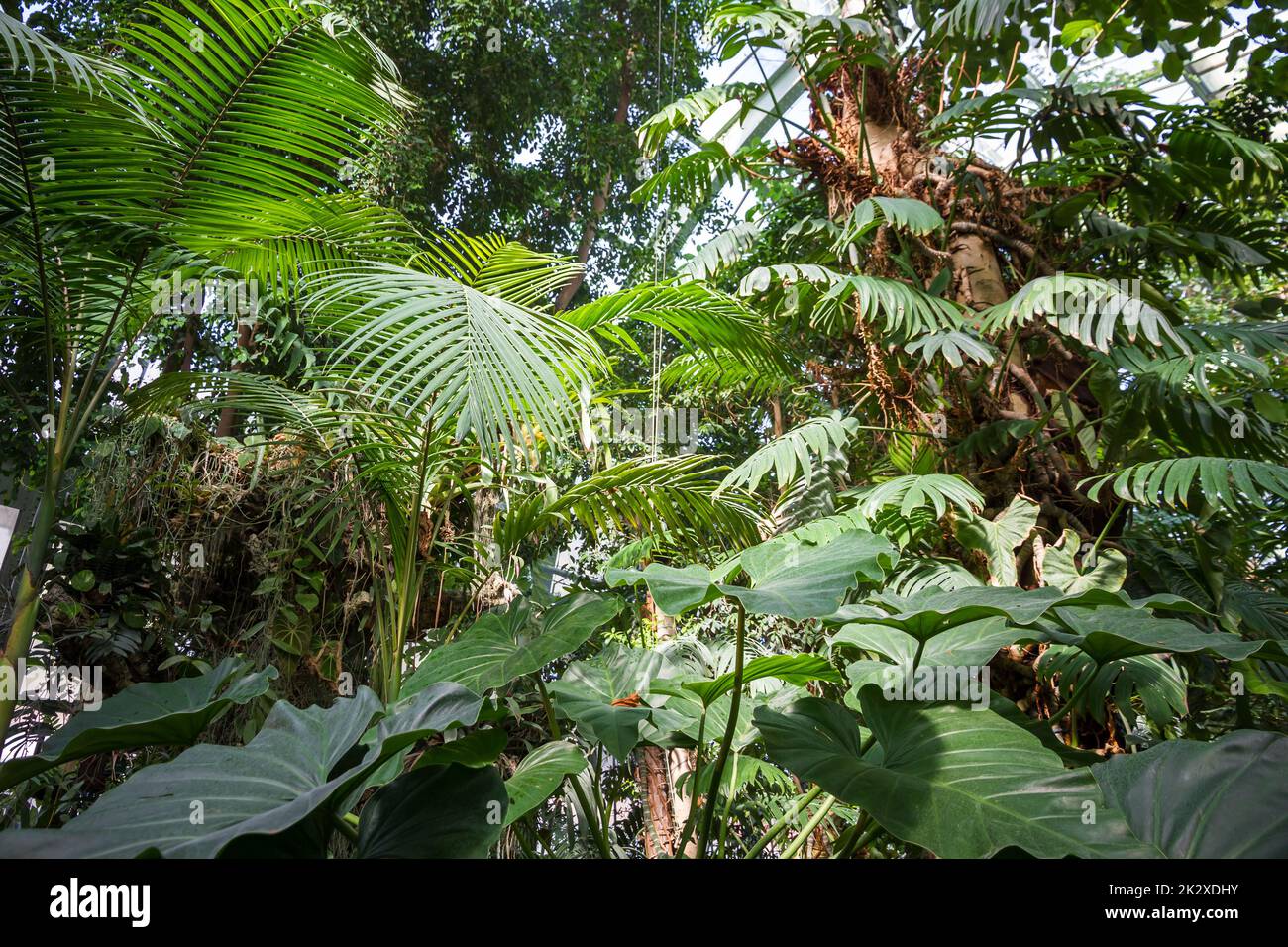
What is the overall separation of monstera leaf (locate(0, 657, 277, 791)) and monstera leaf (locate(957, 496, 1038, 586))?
144 cm

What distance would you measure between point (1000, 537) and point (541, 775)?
1328 millimetres

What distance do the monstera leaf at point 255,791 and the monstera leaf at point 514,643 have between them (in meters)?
0.23

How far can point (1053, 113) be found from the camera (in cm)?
226

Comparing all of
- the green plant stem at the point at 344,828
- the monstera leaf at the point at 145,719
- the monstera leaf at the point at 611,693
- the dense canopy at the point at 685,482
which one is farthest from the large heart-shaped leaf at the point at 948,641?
the monstera leaf at the point at 145,719

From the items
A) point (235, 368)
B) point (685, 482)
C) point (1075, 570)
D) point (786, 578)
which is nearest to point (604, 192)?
point (235, 368)

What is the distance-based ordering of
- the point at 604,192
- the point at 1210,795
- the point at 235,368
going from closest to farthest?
the point at 1210,795
the point at 235,368
the point at 604,192

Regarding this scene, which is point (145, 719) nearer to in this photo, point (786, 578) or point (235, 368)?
point (786, 578)

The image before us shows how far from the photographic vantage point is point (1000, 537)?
1750 mm

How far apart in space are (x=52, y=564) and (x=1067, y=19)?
3.25 meters

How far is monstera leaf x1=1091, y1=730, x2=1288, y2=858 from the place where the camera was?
21.8 inches

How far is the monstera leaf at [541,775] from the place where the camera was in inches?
30.9
